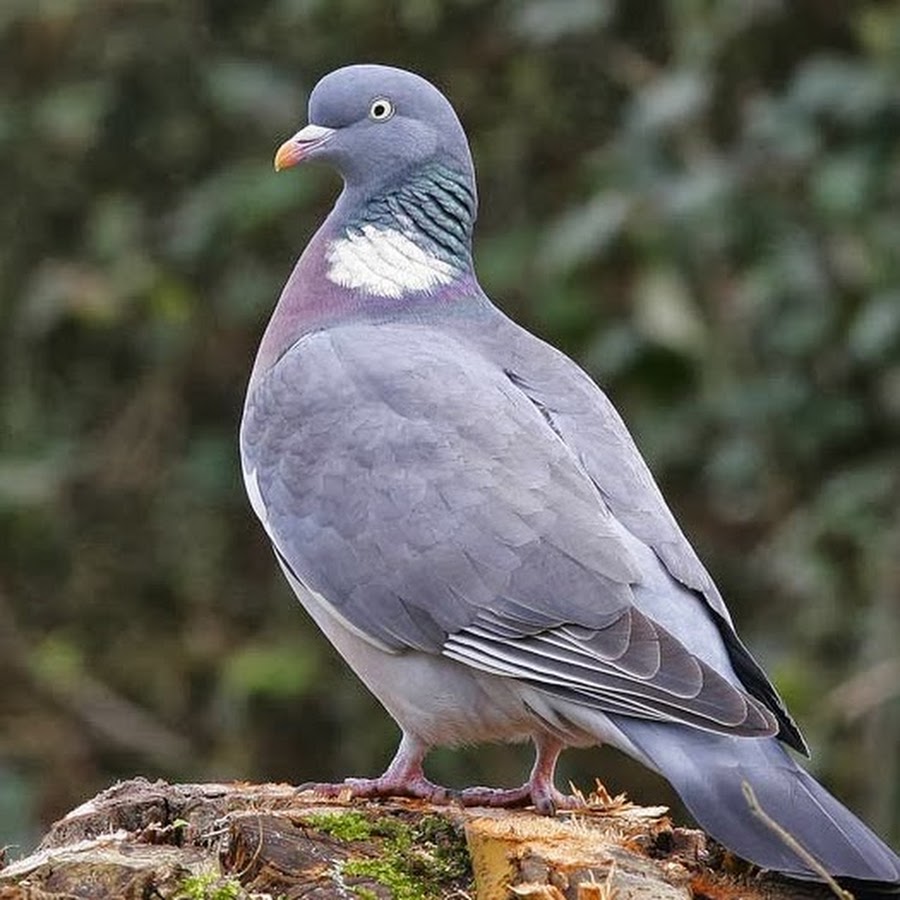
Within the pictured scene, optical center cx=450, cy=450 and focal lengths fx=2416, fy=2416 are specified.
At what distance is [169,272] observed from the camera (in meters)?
9.69

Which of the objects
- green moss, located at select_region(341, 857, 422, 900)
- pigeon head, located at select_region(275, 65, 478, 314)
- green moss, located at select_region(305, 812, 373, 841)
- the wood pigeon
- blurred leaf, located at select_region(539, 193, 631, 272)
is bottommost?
green moss, located at select_region(341, 857, 422, 900)

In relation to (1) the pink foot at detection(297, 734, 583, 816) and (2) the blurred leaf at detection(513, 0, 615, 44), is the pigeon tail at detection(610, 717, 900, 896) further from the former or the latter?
(2) the blurred leaf at detection(513, 0, 615, 44)

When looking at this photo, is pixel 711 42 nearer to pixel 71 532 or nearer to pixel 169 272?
pixel 169 272

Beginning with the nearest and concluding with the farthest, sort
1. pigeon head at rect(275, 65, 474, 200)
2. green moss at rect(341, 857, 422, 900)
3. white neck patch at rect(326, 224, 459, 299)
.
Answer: green moss at rect(341, 857, 422, 900)
white neck patch at rect(326, 224, 459, 299)
pigeon head at rect(275, 65, 474, 200)

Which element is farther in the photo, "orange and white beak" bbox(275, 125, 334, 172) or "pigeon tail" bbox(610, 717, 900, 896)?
"orange and white beak" bbox(275, 125, 334, 172)

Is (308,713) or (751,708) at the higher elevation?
Result: (751,708)

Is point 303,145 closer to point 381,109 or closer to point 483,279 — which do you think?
point 381,109

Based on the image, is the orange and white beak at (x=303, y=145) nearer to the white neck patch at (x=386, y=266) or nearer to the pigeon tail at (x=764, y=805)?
the white neck patch at (x=386, y=266)

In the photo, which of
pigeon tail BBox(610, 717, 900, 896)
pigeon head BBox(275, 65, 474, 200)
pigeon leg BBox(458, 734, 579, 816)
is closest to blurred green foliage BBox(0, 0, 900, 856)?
pigeon head BBox(275, 65, 474, 200)

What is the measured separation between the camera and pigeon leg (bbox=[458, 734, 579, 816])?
212 inches

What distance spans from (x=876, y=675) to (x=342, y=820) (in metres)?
3.46

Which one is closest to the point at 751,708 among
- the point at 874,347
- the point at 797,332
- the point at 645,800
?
the point at 874,347

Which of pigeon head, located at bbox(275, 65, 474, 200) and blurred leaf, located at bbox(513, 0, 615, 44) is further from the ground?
blurred leaf, located at bbox(513, 0, 615, 44)

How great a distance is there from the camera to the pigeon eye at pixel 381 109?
20.7 feet
